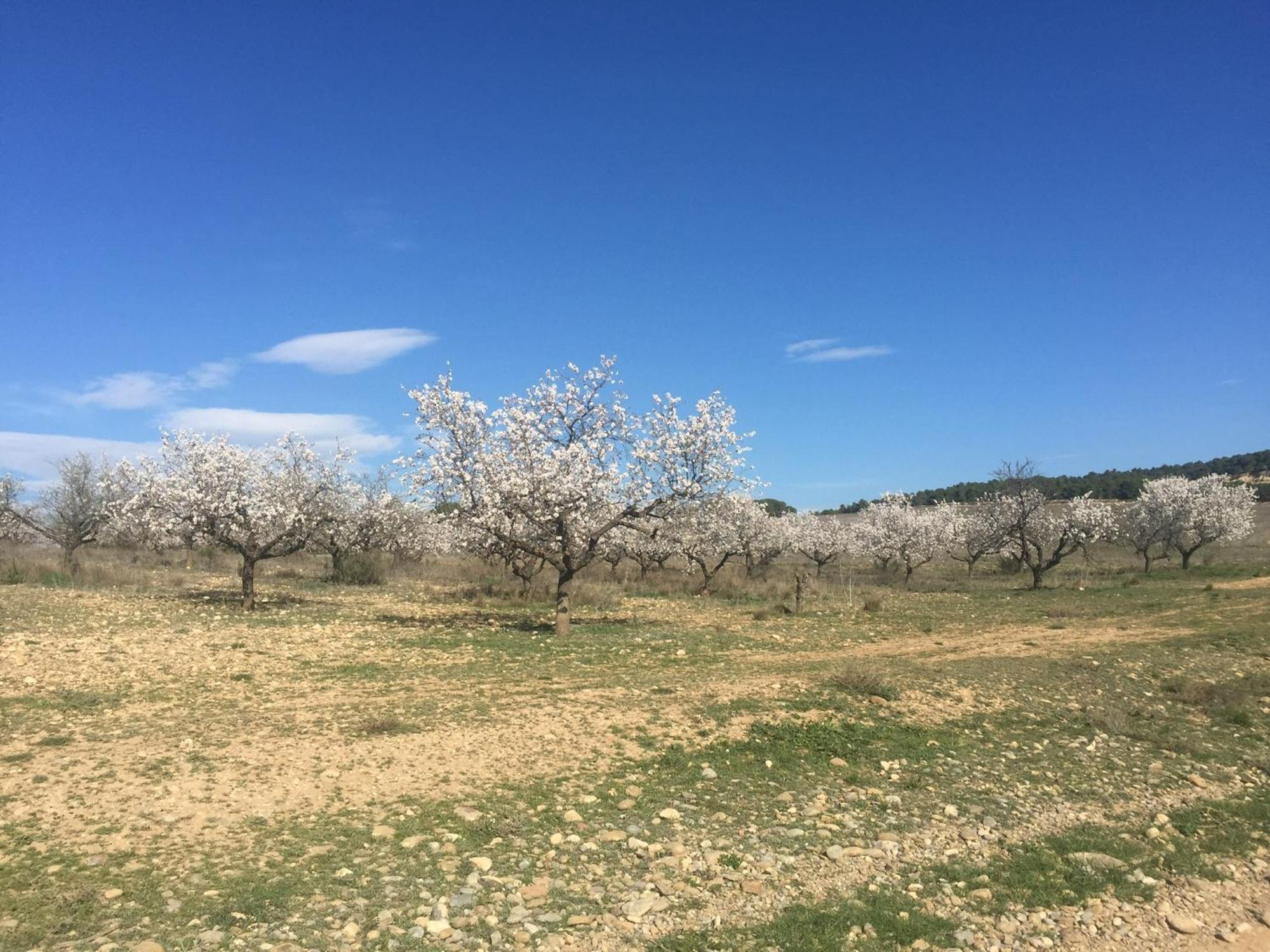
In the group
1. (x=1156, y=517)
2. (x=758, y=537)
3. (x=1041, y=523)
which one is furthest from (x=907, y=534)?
(x=1156, y=517)

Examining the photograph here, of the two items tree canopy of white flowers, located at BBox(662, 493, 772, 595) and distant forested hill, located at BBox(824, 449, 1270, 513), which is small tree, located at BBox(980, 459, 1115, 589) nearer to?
tree canopy of white flowers, located at BBox(662, 493, 772, 595)

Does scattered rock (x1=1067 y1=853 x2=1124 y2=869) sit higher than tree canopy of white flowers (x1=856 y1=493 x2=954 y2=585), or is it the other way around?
tree canopy of white flowers (x1=856 y1=493 x2=954 y2=585)

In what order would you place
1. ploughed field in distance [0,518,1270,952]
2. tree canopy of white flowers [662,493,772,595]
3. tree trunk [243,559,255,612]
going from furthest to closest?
tree trunk [243,559,255,612], tree canopy of white flowers [662,493,772,595], ploughed field in distance [0,518,1270,952]

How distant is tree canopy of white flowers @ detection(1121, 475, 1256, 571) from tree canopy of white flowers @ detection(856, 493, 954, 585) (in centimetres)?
1259

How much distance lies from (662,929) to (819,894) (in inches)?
59.9

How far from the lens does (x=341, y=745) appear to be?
10203mm

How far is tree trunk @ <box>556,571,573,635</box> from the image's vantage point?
21283mm

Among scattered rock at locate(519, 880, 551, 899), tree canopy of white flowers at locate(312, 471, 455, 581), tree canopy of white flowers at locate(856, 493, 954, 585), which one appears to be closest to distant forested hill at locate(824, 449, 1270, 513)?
tree canopy of white flowers at locate(856, 493, 954, 585)

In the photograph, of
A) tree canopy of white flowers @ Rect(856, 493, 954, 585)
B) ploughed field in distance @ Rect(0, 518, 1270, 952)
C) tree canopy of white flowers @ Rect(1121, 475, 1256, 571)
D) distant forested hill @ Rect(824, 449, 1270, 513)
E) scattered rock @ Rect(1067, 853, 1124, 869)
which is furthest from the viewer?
distant forested hill @ Rect(824, 449, 1270, 513)

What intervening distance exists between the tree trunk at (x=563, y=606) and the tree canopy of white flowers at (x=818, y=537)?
3961 centimetres

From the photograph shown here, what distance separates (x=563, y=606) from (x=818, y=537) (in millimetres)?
43654

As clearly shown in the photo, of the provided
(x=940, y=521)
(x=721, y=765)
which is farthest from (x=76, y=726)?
(x=940, y=521)

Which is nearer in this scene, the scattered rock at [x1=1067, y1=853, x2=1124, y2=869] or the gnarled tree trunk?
the scattered rock at [x1=1067, y1=853, x2=1124, y2=869]

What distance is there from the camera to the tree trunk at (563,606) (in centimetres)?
2128
